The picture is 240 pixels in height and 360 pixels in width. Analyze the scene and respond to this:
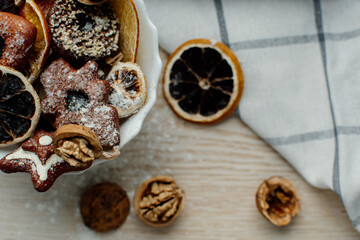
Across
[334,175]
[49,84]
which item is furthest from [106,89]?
[334,175]

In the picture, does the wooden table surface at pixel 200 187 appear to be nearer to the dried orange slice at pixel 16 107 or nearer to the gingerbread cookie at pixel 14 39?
the dried orange slice at pixel 16 107

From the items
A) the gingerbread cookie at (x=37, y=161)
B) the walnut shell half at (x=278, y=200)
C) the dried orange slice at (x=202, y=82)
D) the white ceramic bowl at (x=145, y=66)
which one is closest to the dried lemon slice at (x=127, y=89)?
the white ceramic bowl at (x=145, y=66)

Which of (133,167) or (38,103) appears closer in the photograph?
(38,103)

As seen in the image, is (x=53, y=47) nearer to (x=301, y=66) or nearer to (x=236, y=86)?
(x=236, y=86)

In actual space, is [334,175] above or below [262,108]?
below

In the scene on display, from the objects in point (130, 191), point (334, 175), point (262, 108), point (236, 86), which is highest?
point (236, 86)

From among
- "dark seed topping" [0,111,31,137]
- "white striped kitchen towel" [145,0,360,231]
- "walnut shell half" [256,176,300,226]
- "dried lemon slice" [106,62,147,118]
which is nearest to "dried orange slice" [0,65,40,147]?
"dark seed topping" [0,111,31,137]

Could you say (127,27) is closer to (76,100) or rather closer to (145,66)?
(145,66)
